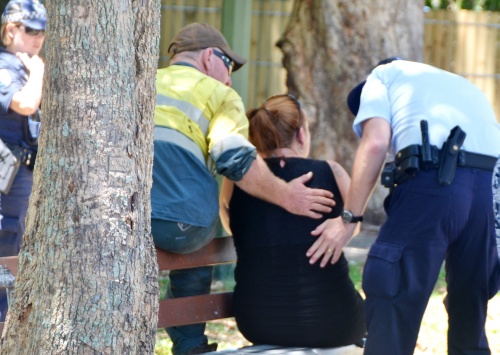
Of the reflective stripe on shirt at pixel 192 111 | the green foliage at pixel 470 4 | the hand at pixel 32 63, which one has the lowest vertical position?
the green foliage at pixel 470 4

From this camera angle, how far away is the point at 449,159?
3756 mm

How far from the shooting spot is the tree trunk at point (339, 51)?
8.74 meters

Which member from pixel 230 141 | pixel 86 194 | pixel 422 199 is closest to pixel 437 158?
pixel 422 199

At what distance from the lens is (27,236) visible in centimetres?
290

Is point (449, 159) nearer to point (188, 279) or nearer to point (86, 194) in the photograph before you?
point (188, 279)

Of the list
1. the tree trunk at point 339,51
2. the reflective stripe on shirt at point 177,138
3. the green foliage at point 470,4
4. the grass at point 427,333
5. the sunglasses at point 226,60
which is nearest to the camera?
the reflective stripe on shirt at point 177,138

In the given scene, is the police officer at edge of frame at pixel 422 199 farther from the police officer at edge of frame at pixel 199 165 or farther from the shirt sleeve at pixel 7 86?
the shirt sleeve at pixel 7 86

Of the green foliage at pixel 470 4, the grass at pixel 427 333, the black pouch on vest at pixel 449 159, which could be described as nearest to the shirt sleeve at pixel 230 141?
the black pouch on vest at pixel 449 159

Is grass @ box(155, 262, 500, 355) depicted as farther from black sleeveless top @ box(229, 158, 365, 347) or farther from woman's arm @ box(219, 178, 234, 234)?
black sleeveless top @ box(229, 158, 365, 347)

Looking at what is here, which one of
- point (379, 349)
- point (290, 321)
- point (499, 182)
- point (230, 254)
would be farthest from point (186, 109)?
point (499, 182)

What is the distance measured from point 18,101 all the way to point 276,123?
1383 millimetres

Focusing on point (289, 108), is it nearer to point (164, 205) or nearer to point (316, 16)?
point (164, 205)

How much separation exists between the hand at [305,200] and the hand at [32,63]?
62.2 inches

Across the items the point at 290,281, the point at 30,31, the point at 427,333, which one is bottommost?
the point at 427,333
